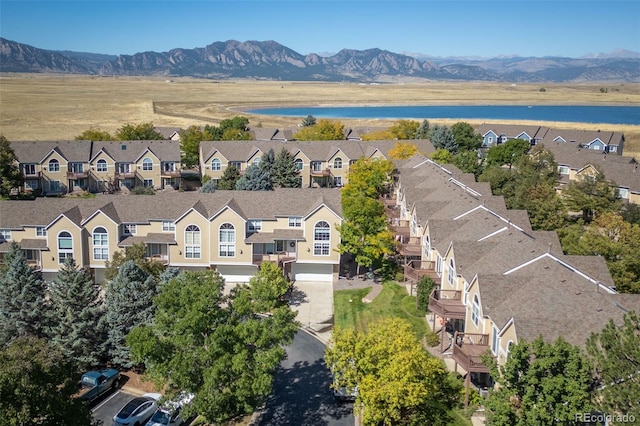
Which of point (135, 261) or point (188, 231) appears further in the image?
point (188, 231)

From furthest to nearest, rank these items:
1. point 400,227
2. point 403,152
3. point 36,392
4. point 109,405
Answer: point 403,152
point 400,227
point 109,405
point 36,392

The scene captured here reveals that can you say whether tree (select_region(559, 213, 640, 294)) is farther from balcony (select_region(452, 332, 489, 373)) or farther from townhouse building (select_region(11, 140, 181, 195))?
townhouse building (select_region(11, 140, 181, 195))

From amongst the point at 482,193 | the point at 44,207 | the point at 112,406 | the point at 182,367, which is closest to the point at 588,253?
the point at 482,193

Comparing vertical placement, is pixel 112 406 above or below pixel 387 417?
below

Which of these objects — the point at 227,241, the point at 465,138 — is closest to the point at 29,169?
the point at 227,241

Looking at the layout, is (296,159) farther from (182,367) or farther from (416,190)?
(182,367)

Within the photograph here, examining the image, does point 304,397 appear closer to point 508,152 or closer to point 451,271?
point 451,271

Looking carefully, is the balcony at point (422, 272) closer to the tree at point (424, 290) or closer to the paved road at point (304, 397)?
the tree at point (424, 290)
